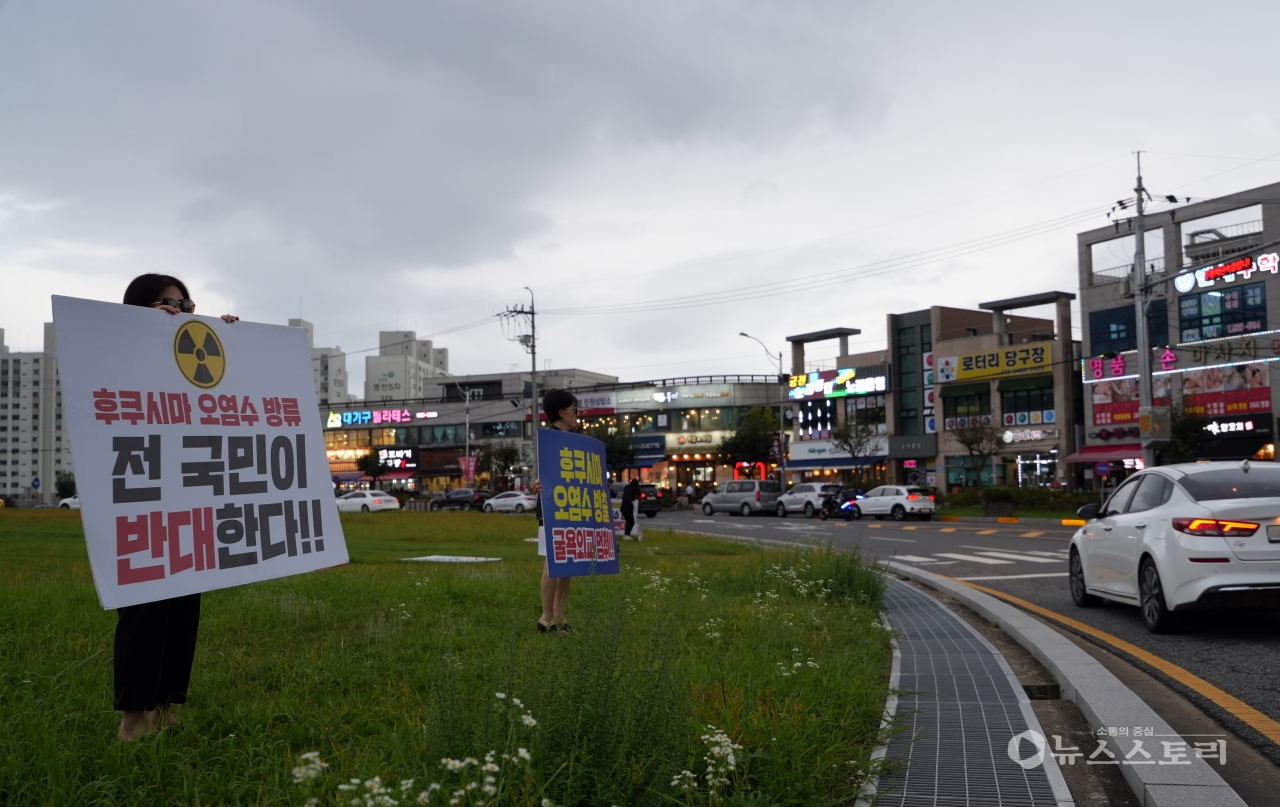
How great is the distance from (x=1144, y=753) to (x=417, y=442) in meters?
93.8

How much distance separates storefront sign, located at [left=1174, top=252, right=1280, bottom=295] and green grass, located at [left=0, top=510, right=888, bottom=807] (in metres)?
22.5

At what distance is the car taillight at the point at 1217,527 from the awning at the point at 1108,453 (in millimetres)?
41699

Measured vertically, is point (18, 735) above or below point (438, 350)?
below

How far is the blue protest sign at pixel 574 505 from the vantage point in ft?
21.5

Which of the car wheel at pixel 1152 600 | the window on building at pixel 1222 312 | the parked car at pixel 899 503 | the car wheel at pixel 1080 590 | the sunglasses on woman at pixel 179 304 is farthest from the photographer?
the window on building at pixel 1222 312

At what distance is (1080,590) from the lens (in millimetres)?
10117

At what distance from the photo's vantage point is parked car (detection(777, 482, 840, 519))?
43.6 metres

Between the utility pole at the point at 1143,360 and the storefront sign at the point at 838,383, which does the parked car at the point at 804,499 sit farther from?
the storefront sign at the point at 838,383

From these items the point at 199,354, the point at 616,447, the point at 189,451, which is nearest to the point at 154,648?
the point at 189,451

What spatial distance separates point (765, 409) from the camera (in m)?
68.5

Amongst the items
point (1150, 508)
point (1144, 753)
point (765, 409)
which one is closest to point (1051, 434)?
point (765, 409)

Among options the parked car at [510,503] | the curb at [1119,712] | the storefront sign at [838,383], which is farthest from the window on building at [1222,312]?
the curb at [1119,712]

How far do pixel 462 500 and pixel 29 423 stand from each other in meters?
122

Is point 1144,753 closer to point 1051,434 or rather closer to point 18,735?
point 18,735
